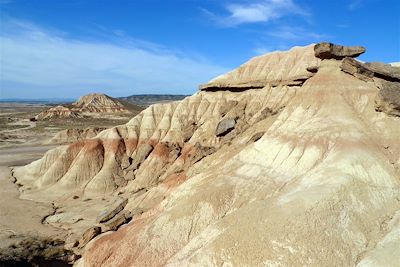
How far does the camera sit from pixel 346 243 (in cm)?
2409

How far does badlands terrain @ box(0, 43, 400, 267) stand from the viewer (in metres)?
24.8

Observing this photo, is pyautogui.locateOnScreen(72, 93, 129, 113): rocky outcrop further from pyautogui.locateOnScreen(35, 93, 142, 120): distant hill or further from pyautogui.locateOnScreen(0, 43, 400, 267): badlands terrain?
pyautogui.locateOnScreen(0, 43, 400, 267): badlands terrain

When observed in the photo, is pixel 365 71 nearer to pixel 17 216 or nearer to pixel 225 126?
pixel 225 126

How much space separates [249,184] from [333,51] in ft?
52.9

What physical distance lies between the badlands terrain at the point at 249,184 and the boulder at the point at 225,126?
0.56ft

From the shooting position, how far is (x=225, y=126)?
51.9m

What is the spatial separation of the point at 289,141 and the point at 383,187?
8.20 m

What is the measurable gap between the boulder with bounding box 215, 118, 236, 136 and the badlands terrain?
0.17 meters

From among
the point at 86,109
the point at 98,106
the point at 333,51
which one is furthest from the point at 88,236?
the point at 98,106

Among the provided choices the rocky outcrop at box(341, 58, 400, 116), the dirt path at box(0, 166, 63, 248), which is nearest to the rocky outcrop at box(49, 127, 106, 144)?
the dirt path at box(0, 166, 63, 248)

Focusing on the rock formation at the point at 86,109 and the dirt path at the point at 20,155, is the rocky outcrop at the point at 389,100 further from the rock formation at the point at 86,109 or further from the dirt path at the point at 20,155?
the rock formation at the point at 86,109

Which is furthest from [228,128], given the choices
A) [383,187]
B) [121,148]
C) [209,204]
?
[383,187]

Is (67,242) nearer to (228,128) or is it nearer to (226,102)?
(228,128)

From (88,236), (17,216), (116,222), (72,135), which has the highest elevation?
(116,222)
